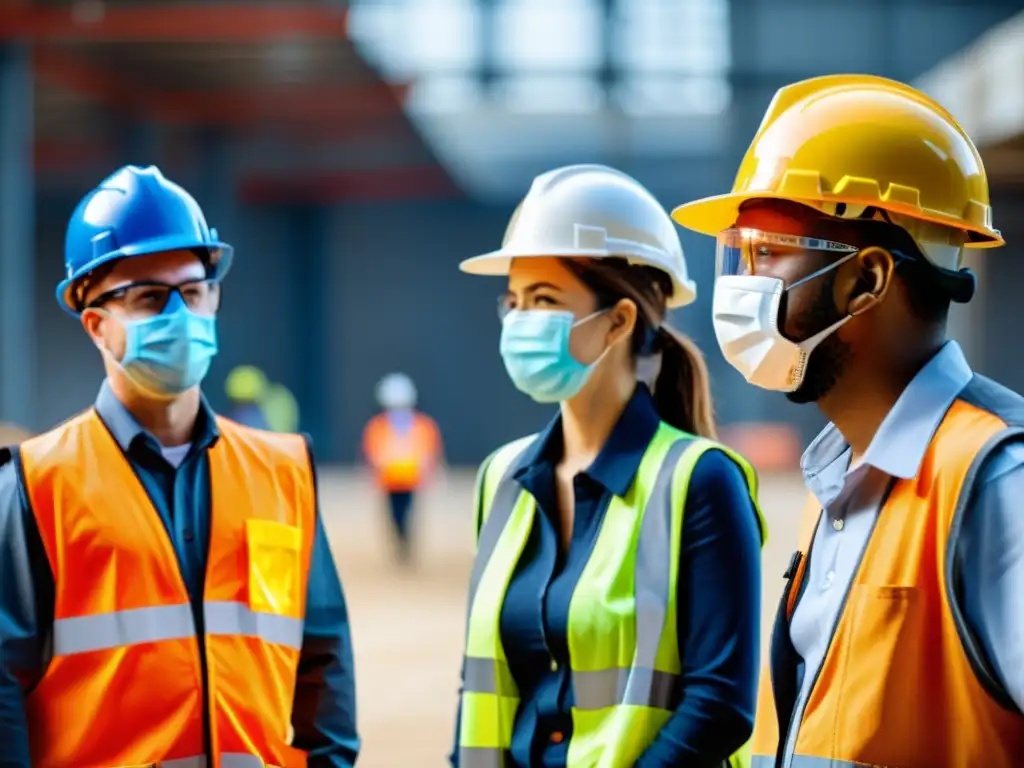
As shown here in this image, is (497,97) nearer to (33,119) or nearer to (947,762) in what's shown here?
(33,119)

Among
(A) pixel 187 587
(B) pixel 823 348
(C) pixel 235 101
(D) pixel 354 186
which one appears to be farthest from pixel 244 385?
(D) pixel 354 186

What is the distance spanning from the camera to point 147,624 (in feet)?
8.80

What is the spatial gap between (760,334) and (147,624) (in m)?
1.30

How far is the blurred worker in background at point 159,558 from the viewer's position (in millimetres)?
2625

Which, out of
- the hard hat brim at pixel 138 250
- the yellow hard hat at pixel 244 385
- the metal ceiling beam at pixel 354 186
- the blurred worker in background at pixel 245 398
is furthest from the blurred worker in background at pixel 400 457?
the metal ceiling beam at pixel 354 186

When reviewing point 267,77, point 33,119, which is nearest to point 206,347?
point 267,77

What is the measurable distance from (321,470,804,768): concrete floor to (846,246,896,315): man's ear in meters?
4.78

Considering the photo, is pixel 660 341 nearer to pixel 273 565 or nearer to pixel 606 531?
pixel 606 531

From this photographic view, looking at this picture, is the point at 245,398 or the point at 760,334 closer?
the point at 760,334

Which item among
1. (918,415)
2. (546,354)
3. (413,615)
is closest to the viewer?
(918,415)

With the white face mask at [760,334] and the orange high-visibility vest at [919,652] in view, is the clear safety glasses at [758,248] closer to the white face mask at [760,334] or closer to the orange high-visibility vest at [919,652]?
the white face mask at [760,334]

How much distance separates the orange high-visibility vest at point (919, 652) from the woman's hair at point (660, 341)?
3.80 feet

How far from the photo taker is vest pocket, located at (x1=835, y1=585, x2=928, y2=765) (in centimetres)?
186

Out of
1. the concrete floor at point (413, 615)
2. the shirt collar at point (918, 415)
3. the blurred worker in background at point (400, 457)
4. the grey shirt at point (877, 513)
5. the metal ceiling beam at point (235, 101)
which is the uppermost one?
the metal ceiling beam at point (235, 101)
